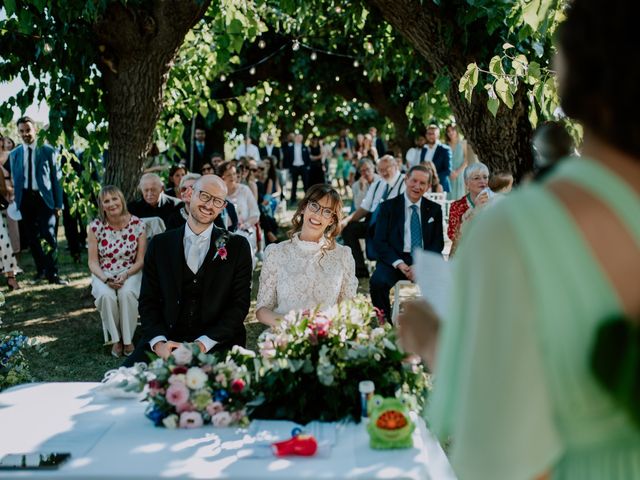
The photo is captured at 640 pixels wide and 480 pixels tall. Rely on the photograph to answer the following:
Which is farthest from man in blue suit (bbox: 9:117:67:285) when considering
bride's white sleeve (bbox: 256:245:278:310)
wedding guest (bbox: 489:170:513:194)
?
wedding guest (bbox: 489:170:513:194)

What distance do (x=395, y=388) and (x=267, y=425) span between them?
51 centimetres

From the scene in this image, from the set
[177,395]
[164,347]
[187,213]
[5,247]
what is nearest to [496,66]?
A: [164,347]

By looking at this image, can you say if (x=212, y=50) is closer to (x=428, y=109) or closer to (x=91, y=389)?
(x=428, y=109)

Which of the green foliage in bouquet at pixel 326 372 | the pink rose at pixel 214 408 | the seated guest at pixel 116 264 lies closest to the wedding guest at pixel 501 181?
the green foliage in bouquet at pixel 326 372

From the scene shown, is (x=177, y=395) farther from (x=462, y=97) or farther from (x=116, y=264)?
(x=116, y=264)

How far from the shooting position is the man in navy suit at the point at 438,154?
37.2ft

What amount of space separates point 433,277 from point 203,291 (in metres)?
2.98

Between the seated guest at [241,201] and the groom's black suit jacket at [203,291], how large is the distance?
355cm

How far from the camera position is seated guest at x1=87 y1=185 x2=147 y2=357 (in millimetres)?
6250

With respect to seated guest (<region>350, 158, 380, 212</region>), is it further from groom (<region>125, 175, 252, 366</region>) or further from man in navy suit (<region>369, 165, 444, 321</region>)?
groom (<region>125, 175, 252, 366</region>)

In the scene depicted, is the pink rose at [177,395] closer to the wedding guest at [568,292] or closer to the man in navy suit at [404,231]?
the wedding guest at [568,292]

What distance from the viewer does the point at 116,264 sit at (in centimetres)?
641

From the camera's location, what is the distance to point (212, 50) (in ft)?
29.2

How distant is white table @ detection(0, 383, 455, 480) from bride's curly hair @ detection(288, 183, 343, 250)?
6.32 ft
